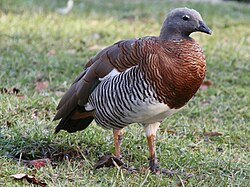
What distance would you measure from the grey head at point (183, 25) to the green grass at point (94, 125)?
1017mm

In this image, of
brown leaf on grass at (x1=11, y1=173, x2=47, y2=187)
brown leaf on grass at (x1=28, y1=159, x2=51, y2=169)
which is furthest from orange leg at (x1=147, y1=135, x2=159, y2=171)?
brown leaf on grass at (x1=11, y1=173, x2=47, y2=187)

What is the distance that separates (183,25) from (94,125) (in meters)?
1.50

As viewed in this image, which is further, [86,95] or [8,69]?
[8,69]

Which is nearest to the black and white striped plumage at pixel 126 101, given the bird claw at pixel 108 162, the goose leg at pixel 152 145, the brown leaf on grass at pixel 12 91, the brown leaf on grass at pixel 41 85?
the goose leg at pixel 152 145

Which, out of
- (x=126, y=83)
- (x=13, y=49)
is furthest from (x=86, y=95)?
(x=13, y=49)

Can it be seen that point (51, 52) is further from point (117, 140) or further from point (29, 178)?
point (29, 178)

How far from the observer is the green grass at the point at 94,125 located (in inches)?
173

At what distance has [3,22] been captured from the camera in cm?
895

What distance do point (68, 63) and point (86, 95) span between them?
2966mm

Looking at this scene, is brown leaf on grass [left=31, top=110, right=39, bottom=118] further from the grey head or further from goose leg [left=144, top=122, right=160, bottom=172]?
the grey head

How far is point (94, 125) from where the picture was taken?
542 cm

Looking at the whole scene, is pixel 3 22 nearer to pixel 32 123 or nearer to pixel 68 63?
pixel 68 63

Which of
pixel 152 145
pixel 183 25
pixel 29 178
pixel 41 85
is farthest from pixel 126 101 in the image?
pixel 41 85

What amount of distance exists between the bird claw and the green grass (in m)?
0.05
